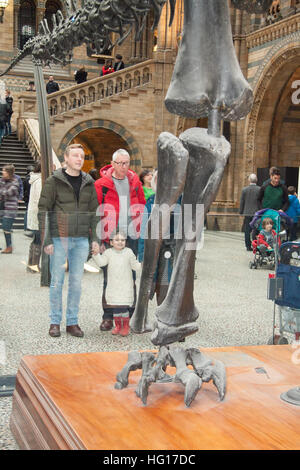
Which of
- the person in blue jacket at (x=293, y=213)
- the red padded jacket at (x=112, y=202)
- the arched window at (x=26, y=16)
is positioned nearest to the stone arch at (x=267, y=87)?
the person in blue jacket at (x=293, y=213)

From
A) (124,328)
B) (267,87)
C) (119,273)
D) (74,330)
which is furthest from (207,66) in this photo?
(267,87)

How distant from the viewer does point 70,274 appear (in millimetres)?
4992

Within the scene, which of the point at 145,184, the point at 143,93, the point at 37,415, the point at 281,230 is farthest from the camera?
the point at 143,93

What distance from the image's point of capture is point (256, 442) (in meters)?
2.16

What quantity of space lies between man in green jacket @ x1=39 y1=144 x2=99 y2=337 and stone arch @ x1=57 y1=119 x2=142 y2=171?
14.3 metres

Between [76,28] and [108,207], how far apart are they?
2.15 m

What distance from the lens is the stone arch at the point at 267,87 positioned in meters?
14.8

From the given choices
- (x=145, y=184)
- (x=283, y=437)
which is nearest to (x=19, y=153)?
(x=145, y=184)

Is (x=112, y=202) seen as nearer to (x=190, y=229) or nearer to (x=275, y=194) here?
(x=190, y=229)

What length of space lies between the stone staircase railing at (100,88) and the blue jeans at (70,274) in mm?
14592

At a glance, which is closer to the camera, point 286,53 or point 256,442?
point 256,442

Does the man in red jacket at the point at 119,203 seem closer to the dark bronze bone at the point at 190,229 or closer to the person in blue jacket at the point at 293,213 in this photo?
the person in blue jacket at the point at 293,213

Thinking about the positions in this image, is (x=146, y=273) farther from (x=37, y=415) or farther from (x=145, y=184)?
(x=145, y=184)

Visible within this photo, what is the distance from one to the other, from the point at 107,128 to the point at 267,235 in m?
15.2
